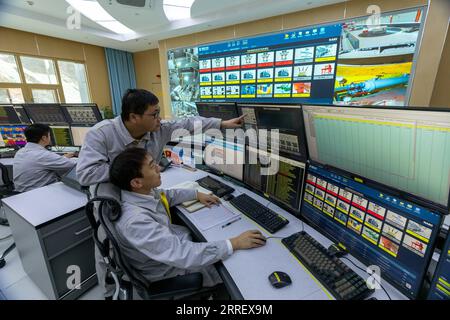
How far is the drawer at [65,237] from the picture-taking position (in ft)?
4.75

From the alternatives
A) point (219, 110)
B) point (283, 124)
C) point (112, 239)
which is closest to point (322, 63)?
point (219, 110)

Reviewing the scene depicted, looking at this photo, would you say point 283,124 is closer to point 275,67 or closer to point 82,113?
point 82,113

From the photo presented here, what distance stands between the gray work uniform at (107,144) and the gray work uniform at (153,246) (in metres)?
0.19

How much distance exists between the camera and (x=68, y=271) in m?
1.57

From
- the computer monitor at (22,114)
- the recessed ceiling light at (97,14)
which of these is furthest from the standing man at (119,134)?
the recessed ceiling light at (97,14)

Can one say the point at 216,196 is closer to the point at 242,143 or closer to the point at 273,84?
the point at 242,143

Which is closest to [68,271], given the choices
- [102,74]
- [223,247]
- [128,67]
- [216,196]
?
[216,196]

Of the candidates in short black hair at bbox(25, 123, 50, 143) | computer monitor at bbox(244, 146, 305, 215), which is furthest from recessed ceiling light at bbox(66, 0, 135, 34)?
computer monitor at bbox(244, 146, 305, 215)

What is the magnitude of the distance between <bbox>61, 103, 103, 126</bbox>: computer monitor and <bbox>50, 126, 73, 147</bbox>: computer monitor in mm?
197

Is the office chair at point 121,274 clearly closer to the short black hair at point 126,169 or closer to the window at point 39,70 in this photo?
the short black hair at point 126,169

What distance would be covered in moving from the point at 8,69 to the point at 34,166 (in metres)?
4.62

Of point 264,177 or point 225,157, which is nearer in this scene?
point 264,177

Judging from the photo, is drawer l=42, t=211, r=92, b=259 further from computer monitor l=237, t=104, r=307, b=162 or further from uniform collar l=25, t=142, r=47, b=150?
computer monitor l=237, t=104, r=307, b=162

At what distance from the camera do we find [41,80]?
17.8 feet
